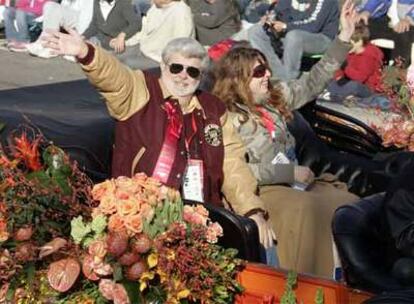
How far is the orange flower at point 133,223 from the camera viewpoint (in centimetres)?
332

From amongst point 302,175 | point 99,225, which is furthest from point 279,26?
point 99,225

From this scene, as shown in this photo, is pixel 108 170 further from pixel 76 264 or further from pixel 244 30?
pixel 244 30

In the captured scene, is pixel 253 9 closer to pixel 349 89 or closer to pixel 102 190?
pixel 349 89

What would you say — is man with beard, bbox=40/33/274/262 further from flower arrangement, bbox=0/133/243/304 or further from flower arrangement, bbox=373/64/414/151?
flower arrangement, bbox=0/133/243/304

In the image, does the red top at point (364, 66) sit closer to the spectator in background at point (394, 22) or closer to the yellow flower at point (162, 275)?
the spectator in background at point (394, 22)

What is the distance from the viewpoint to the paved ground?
421 inches

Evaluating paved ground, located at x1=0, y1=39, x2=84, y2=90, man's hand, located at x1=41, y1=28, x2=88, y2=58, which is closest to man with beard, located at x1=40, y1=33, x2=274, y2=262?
man's hand, located at x1=41, y1=28, x2=88, y2=58

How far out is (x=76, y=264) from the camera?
133 inches

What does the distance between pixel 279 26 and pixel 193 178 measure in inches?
246

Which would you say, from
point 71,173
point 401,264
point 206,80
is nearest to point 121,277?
point 71,173

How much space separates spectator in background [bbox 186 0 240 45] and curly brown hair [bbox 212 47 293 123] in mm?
5940

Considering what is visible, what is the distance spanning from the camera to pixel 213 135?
15.0 ft

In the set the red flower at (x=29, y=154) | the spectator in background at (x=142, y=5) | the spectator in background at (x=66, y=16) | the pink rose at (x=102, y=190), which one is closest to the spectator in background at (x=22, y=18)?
the spectator in background at (x=66, y=16)

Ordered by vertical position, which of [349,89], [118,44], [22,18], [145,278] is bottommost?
[145,278]
